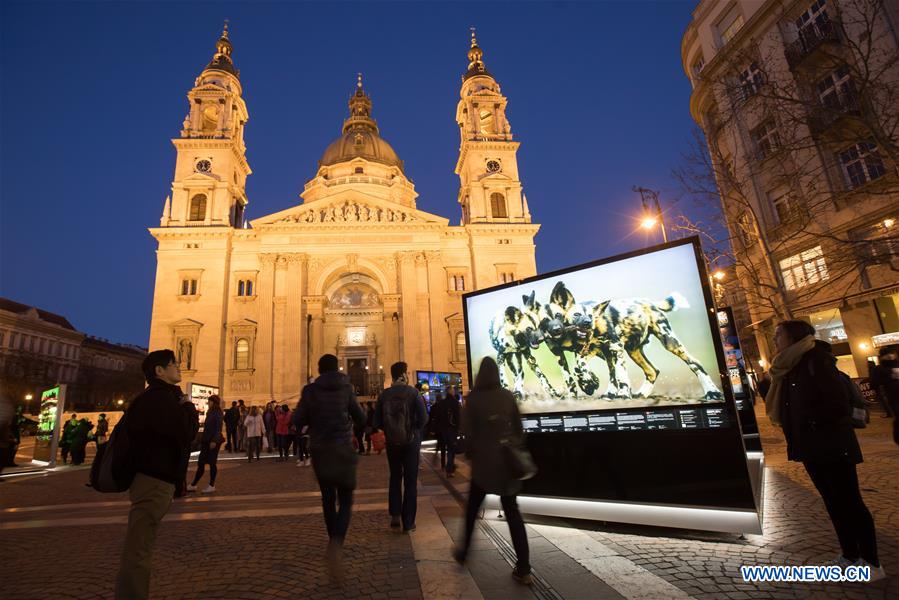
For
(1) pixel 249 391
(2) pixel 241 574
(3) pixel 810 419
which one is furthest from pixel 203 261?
(3) pixel 810 419

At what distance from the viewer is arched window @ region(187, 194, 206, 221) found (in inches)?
1556

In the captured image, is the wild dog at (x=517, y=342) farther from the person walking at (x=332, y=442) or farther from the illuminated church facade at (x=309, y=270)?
the illuminated church facade at (x=309, y=270)

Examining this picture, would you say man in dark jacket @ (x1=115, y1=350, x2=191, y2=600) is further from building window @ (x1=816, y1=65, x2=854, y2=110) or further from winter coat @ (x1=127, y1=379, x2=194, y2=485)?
building window @ (x1=816, y1=65, x2=854, y2=110)

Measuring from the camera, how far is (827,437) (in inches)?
142

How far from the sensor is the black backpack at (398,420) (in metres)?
5.45

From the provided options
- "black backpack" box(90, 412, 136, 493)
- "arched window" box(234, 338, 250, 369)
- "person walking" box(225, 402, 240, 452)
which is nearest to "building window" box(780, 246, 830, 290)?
"black backpack" box(90, 412, 136, 493)

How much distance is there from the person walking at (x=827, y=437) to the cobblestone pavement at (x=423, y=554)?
323 mm

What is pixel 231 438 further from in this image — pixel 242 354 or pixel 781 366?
pixel 781 366

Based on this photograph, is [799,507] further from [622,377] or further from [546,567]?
[546,567]

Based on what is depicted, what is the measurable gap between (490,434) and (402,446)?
188cm

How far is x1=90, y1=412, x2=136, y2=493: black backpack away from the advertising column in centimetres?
1536

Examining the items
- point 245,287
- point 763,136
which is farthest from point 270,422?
point 763,136

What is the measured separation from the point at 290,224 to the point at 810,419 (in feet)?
130

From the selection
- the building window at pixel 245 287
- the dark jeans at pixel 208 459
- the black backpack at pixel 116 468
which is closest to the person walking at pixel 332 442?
the black backpack at pixel 116 468
